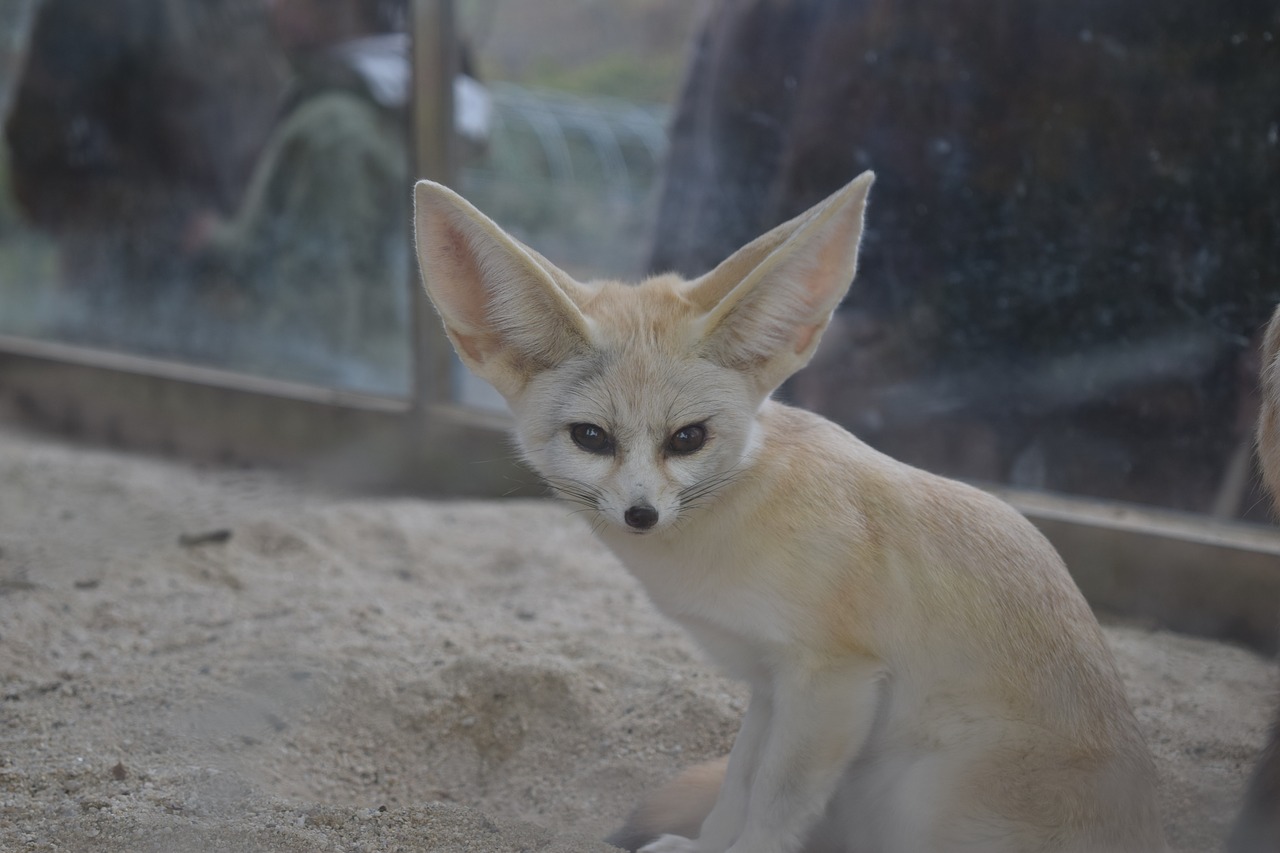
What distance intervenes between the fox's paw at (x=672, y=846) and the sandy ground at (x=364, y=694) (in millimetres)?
113

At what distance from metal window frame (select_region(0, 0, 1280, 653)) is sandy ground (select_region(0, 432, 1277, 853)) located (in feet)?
0.58

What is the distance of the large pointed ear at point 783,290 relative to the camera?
6.12 feet

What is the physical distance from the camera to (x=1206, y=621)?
116 inches

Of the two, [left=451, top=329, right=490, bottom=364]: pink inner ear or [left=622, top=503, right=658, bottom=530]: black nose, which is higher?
[left=451, top=329, right=490, bottom=364]: pink inner ear

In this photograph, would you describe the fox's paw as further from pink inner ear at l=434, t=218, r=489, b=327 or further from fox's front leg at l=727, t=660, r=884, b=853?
pink inner ear at l=434, t=218, r=489, b=327

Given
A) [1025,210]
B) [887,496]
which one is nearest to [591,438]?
[887,496]

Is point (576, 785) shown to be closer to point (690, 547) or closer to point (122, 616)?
point (690, 547)

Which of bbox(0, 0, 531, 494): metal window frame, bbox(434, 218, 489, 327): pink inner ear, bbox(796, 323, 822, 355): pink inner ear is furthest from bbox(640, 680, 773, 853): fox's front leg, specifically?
bbox(0, 0, 531, 494): metal window frame

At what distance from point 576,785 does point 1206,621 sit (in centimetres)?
183

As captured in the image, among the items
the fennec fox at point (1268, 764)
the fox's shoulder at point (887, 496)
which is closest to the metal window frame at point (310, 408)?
the fox's shoulder at point (887, 496)

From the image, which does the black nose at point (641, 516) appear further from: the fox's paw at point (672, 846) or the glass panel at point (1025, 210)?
the glass panel at point (1025, 210)

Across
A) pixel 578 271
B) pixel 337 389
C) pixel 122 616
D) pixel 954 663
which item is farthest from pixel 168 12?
pixel 954 663

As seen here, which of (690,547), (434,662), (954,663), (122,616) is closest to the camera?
(954,663)

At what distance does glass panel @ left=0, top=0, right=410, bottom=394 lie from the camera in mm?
4973
